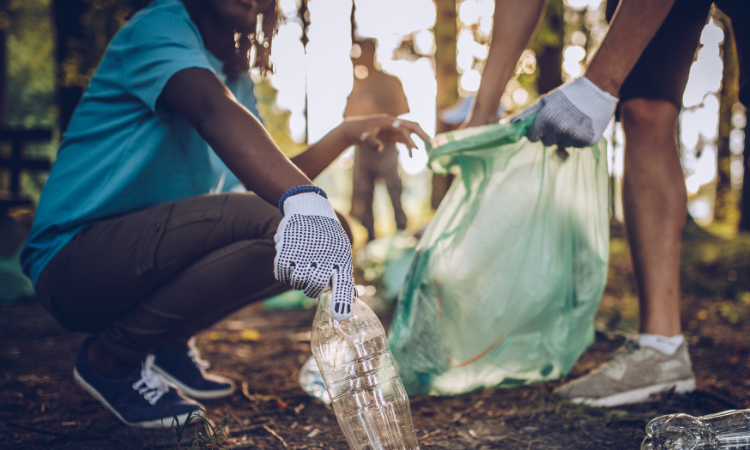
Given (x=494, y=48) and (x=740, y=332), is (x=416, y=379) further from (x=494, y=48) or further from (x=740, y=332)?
(x=740, y=332)

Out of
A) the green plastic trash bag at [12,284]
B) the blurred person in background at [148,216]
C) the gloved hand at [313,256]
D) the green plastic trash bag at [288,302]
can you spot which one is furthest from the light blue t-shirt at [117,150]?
the green plastic trash bag at [12,284]

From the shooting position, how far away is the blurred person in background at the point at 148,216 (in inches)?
48.3

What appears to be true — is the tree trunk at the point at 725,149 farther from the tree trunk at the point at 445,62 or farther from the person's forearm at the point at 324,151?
the person's forearm at the point at 324,151

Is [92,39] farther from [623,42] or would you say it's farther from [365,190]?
[623,42]

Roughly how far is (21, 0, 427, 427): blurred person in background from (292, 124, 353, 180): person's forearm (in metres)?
0.04

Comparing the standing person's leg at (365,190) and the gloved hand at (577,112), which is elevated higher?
the gloved hand at (577,112)

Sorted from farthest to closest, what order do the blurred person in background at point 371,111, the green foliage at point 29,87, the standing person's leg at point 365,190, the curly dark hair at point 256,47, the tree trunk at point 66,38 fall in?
the green foliage at point 29,87 → the standing person's leg at point 365,190 → the blurred person in background at point 371,111 → the tree trunk at point 66,38 → the curly dark hair at point 256,47

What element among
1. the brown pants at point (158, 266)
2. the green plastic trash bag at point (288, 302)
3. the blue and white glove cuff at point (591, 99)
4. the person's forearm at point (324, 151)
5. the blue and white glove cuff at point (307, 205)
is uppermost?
the blue and white glove cuff at point (591, 99)

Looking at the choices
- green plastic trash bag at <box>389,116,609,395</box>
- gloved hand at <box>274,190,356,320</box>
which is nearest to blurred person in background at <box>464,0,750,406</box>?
green plastic trash bag at <box>389,116,609,395</box>

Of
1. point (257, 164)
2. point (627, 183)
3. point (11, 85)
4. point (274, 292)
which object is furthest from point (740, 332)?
point (11, 85)

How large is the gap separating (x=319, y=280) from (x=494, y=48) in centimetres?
→ 110

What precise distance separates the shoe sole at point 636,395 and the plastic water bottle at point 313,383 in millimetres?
771

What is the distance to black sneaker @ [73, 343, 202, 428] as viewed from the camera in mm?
1313

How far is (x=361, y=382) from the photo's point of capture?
3.83 ft
